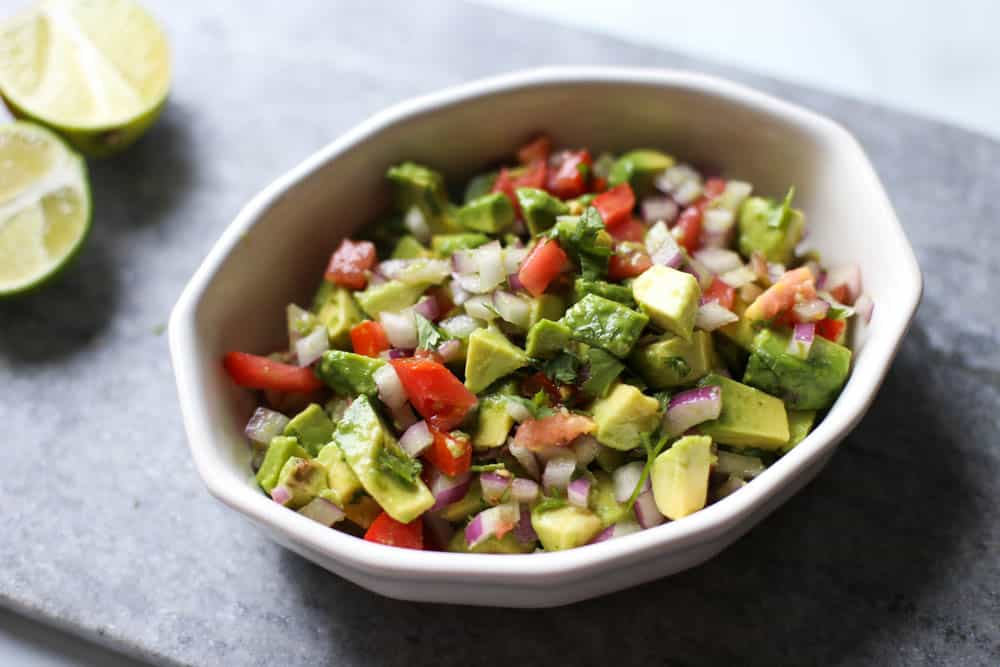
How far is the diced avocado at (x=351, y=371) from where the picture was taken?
6.10ft

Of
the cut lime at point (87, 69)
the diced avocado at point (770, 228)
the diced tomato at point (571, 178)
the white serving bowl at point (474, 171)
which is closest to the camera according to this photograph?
the white serving bowl at point (474, 171)

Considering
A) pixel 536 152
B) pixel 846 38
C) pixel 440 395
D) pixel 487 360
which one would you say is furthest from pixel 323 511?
pixel 846 38

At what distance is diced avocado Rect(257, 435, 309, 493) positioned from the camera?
181cm

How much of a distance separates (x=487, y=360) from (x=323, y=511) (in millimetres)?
403

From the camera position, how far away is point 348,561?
63.1 inches

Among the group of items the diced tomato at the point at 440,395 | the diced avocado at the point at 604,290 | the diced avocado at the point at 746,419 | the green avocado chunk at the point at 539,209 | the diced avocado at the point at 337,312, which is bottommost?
the diced avocado at the point at 337,312

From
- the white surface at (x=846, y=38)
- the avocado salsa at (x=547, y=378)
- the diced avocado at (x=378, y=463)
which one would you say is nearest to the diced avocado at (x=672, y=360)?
the avocado salsa at (x=547, y=378)

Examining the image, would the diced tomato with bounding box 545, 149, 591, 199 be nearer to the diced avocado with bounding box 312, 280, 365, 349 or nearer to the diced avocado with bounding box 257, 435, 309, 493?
the diced avocado with bounding box 312, 280, 365, 349

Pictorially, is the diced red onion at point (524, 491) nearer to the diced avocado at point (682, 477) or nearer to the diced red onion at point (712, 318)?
the diced avocado at point (682, 477)

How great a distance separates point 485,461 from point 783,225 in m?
0.80

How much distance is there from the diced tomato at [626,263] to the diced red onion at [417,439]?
479 mm

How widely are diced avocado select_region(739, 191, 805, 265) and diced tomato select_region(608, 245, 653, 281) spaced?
282 millimetres

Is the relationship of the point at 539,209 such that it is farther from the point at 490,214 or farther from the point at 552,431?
the point at 552,431

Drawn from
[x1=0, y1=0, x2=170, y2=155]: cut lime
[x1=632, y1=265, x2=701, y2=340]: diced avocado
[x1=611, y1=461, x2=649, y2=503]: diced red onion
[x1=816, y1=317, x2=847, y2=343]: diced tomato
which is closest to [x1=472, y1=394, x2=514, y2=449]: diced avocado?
[x1=611, y1=461, x2=649, y2=503]: diced red onion
